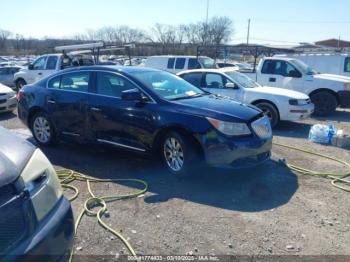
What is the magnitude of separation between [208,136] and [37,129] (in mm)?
3719

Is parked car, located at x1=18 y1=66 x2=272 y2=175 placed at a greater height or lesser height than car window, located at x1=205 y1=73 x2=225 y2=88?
lesser

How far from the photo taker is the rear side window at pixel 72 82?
600 cm

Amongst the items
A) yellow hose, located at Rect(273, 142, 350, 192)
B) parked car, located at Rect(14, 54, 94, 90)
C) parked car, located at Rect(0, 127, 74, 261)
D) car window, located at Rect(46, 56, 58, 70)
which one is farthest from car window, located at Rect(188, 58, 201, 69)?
parked car, located at Rect(0, 127, 74, 261)

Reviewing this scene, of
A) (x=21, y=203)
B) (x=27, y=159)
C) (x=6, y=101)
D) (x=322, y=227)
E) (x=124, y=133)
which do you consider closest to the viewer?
(x=21, y=203)

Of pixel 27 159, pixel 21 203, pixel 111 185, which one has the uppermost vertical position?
pixel 27 159

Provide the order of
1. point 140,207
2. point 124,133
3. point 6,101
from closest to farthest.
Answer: point 140,207
point 124,133
point 6,101

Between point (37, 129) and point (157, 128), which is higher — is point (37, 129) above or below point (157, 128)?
below

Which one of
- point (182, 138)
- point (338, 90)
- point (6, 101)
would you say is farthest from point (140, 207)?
point (338, 90)

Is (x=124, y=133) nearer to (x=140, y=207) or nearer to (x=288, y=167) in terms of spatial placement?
(x=140, y=207)

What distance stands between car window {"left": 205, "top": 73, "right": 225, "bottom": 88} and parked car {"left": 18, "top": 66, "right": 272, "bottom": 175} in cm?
322

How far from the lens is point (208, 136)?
4.68m

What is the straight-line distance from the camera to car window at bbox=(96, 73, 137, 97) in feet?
18.2

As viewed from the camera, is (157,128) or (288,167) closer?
(157,128)

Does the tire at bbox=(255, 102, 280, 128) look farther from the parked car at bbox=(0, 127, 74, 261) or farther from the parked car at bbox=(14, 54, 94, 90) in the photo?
the parked car at bbox=(14, 54, 94, 90)
